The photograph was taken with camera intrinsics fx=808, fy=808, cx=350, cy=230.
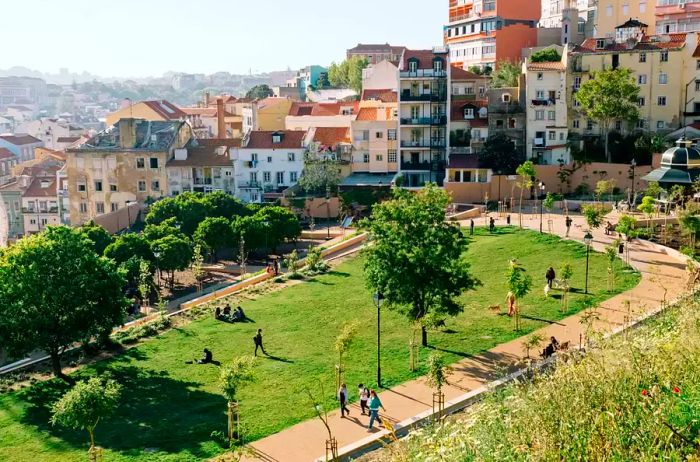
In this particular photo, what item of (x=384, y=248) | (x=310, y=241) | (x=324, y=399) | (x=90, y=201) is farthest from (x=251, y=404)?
(x=90, y=201)

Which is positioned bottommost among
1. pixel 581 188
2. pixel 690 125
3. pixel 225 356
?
pixel 225 356

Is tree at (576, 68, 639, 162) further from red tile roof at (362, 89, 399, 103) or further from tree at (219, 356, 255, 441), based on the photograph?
tree at (219, 356, 255, 441)

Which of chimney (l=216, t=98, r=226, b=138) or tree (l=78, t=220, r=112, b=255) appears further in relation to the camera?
chimney (l=216, t=98, r=226, b=138)

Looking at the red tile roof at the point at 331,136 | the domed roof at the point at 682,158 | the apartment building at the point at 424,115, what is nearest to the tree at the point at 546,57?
the apartment building at the point at 424,115

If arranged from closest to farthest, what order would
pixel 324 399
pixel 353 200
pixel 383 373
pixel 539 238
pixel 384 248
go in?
pixel 324 399, pixel 383 373, pixel 384 248, pixel 539 238, pixel 353 200

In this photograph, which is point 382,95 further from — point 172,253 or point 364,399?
point 364,399

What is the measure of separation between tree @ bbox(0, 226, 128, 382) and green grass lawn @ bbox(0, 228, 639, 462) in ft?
4.95

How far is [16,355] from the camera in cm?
2756

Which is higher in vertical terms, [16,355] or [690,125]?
[690,125]

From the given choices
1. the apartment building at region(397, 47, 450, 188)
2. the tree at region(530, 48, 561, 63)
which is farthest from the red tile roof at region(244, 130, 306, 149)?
the tree at region(530, 48, 561, 63)

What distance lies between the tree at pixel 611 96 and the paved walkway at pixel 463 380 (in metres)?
20.5

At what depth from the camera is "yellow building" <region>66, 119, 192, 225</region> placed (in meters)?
69.8

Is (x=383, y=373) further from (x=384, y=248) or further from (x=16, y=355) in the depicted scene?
(x=16, y=355)

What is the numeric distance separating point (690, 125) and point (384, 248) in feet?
120
